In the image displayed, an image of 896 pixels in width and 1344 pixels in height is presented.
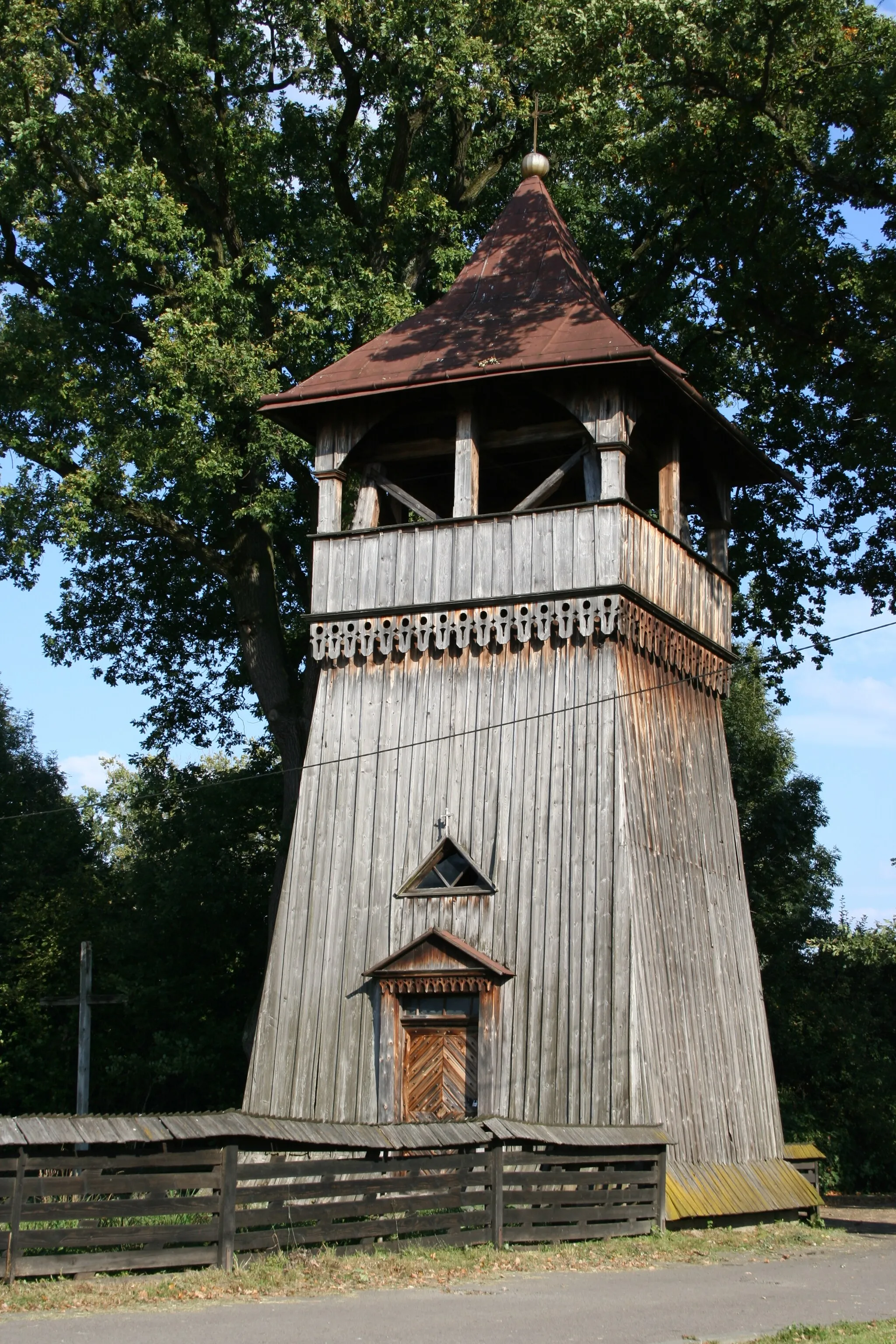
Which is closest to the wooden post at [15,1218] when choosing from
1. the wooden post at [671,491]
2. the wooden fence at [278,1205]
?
the wooden fence at [278,1205]

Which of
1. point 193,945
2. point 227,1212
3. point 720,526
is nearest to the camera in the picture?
point 227,1212

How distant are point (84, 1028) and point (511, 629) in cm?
1413

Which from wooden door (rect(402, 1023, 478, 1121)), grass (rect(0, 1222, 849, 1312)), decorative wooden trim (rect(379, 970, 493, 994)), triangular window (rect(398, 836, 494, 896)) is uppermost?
triangular window (rect(398, 836, 494, 896))

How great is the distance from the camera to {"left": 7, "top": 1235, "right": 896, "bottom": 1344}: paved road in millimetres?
9422

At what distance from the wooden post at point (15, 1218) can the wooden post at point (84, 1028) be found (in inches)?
677

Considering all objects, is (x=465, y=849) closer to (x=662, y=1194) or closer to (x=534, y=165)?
(x=662, y=1194)

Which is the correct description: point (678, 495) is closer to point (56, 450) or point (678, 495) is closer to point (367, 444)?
point (367, 444)

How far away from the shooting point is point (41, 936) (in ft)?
107

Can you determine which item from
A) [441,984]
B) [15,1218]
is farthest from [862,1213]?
[15,1218]

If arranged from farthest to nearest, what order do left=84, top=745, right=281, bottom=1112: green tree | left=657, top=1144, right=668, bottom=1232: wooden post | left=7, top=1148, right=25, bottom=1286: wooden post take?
left=84, top=745, right=281, bottom=1112: green tree
left=657, top=1144, right=668, bottom=1232: wooden post
left=7, top=1148, right=25, bottom=1286: wooden post

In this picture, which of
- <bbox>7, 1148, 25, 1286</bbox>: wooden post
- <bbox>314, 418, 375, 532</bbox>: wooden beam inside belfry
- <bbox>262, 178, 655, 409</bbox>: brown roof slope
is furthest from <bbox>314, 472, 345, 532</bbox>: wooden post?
<bbox>7, 1148, 25, 1286</bbox>: wooden post

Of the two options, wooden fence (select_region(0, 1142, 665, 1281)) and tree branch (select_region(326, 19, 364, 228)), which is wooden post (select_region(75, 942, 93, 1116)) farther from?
wooden fence (select_region(0, 1142, 665, 1281))

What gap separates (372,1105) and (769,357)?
13924 millimetres

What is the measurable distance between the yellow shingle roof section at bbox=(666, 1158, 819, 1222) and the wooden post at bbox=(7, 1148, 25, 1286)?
7.05 m
